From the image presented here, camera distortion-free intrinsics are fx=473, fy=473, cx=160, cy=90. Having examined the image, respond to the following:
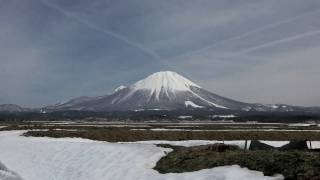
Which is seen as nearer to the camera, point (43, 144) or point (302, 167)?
point (302, 167)

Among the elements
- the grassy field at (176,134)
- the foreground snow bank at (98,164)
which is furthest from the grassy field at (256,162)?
the grassy field at (176,134)

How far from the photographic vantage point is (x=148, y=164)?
2456 cm

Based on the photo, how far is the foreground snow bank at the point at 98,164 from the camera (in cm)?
1933

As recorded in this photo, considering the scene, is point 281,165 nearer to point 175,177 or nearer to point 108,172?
point 175,177

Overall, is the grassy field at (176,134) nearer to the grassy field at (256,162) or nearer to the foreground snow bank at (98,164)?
the foreground snow bank at (98,164)

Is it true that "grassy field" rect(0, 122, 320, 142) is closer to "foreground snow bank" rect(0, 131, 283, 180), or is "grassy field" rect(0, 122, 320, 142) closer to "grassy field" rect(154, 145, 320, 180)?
"foreground snow bank" rect(0, 131, 283, 180)

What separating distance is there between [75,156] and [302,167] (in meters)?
18.2

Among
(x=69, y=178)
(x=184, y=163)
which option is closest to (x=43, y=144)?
(x=69, y=178)

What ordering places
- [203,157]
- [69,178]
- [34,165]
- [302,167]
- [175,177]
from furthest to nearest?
[34,165], [69,178], [203,157], [175,177], [302,167]

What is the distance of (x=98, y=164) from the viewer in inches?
1080

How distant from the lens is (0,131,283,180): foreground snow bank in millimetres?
19328

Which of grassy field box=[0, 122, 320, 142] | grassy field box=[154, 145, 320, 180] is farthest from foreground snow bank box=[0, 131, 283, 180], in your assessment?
grassy field box=[0, 122, 320, 142]

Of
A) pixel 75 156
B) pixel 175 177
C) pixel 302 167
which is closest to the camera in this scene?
pixel 302 167

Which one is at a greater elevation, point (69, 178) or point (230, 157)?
point (230, 157)
